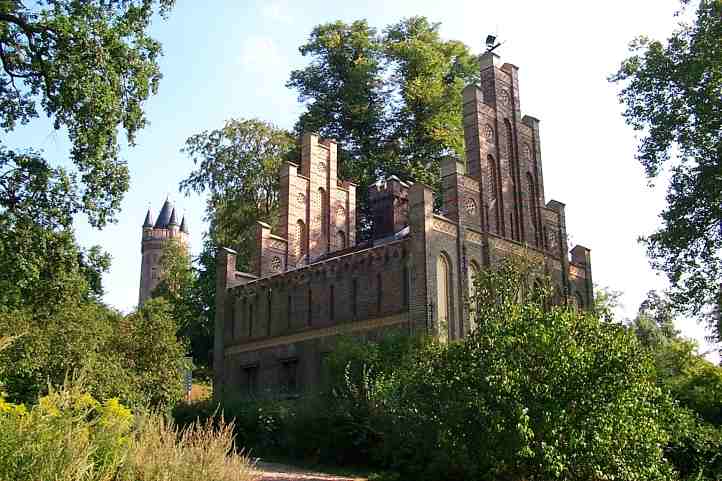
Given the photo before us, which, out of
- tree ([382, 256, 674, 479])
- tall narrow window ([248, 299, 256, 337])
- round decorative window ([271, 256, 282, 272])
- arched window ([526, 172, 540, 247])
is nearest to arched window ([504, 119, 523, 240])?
arched window ([526, 172, 540, 247])

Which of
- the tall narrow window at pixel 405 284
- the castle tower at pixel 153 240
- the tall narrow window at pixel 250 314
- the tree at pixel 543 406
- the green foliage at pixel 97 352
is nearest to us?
the tree at pixel 543 406

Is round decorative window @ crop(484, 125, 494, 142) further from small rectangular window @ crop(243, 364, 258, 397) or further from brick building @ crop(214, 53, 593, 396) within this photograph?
small rectangular window @ crop(243, 364, 258, 397)

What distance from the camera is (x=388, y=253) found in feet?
85.6

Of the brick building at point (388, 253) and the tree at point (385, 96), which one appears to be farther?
the tree at point (385, 96)

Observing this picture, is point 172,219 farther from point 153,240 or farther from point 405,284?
point 405,284

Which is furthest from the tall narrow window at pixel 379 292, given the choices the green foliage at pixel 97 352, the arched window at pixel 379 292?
the green foliage at pixel 97 352

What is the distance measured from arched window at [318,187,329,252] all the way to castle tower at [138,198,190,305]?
64518 mm

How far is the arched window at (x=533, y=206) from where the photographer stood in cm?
2981

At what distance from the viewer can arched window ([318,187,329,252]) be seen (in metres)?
34.8

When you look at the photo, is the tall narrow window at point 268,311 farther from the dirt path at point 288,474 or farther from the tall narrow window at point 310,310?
the dirt path at point 288,474

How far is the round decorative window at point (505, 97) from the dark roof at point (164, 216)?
80.8 meters

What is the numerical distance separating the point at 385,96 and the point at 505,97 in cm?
1336

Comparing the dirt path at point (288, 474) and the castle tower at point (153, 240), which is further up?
the castle tower at point (153, 240)

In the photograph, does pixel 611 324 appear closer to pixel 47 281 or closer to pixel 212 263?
pixel 47 281
